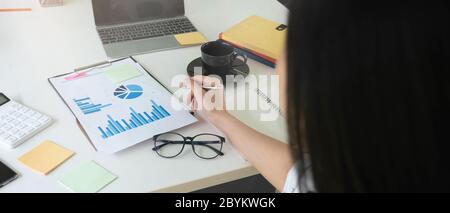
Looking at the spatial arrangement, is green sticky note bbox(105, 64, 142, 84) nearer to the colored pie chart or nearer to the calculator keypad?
the colored pie chart

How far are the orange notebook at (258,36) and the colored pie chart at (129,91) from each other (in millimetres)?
326

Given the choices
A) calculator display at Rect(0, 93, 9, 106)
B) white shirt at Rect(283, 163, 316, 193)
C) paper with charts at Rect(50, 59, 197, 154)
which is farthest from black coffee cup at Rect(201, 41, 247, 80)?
calculator display at Rect(0, 93, 9, 106)

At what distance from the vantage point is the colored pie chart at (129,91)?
3.56 feet

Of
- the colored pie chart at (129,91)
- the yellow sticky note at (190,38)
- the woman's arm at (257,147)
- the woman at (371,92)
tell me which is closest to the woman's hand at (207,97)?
the woman's arm at (257,147)

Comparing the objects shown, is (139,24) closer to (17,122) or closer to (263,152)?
(17,122)

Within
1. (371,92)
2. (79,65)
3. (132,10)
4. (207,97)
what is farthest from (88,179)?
(132,10)

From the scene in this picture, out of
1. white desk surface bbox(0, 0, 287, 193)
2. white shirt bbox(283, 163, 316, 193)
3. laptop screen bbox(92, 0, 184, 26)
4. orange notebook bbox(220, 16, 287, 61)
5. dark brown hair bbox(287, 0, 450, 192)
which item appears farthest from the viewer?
laptop screen bbox(92, 0, 184, 26)

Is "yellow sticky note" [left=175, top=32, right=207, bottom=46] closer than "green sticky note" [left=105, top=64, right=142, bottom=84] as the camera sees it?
No

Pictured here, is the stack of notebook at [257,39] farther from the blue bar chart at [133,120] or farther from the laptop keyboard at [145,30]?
the blue bar chart at [133,120]

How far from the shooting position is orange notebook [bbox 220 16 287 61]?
→ 1240mm

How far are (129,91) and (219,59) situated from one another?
0.80 feet

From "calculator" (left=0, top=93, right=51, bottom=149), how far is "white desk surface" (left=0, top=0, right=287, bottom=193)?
0.02 meters

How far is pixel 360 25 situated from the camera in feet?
1.69

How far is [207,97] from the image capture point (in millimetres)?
1047
